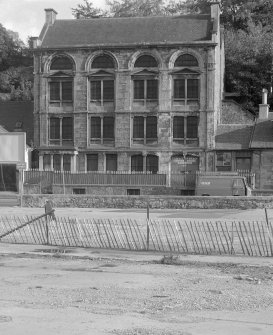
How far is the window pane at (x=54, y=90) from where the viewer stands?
56.4m

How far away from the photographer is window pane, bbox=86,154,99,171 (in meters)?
55.3

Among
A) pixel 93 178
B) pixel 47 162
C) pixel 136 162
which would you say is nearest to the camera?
pixel 93 178

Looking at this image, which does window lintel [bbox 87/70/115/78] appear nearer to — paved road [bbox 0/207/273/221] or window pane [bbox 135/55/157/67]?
window pane [bbox 135/55/157/67]

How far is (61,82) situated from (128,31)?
7.52 m

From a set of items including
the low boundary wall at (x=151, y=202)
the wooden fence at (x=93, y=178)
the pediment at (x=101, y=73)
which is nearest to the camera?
the low boundary wall at (x=151, y=202)

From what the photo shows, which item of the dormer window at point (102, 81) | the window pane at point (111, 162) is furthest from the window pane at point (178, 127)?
the dormer window at point (102, 81)

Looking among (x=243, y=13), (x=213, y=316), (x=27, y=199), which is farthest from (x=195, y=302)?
(x=243, y=13)

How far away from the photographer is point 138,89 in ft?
181

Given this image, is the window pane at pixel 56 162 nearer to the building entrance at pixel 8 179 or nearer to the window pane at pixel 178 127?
the building entrance at pixel 8 179

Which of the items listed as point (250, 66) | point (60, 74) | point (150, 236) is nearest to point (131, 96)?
point (60, 74)

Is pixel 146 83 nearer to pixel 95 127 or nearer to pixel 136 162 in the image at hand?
pixel 95 127

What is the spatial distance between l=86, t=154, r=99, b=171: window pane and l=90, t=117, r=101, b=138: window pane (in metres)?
1.82

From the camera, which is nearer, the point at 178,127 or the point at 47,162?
the point at 178,127

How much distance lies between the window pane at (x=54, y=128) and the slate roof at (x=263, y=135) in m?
17.1
